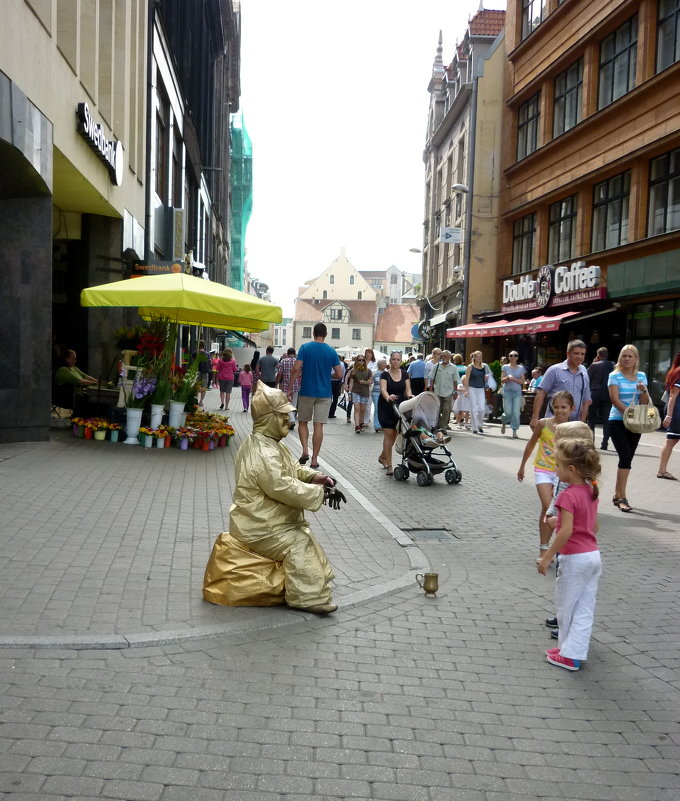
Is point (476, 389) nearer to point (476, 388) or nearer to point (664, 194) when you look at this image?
point (476, 388)

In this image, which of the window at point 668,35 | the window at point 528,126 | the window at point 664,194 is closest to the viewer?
the window at point 668,35

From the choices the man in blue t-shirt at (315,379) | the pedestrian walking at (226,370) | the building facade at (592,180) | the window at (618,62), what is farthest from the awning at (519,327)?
the man in blue t-shirt at (315,379)

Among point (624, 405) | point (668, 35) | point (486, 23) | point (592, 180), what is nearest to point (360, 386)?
point (624, 405)

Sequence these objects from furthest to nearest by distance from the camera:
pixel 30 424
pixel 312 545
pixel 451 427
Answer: pixel 451 427
pixel 30 424
pixel 312 545

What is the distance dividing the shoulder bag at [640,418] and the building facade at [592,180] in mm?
11107

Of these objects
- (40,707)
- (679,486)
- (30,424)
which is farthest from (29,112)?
(679,486)

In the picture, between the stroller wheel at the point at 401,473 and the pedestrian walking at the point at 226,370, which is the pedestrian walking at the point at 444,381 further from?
the pedestrian walking at the point at 226,370

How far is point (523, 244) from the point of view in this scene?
29.5m

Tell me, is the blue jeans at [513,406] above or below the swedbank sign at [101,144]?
below

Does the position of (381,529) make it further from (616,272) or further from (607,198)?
(607,198)

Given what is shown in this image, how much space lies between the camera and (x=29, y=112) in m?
10.4

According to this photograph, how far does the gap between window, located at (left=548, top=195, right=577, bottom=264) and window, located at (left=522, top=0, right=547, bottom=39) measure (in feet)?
23.7

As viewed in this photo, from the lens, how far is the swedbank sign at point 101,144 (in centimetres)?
1323

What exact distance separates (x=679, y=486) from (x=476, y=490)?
8.89ft
